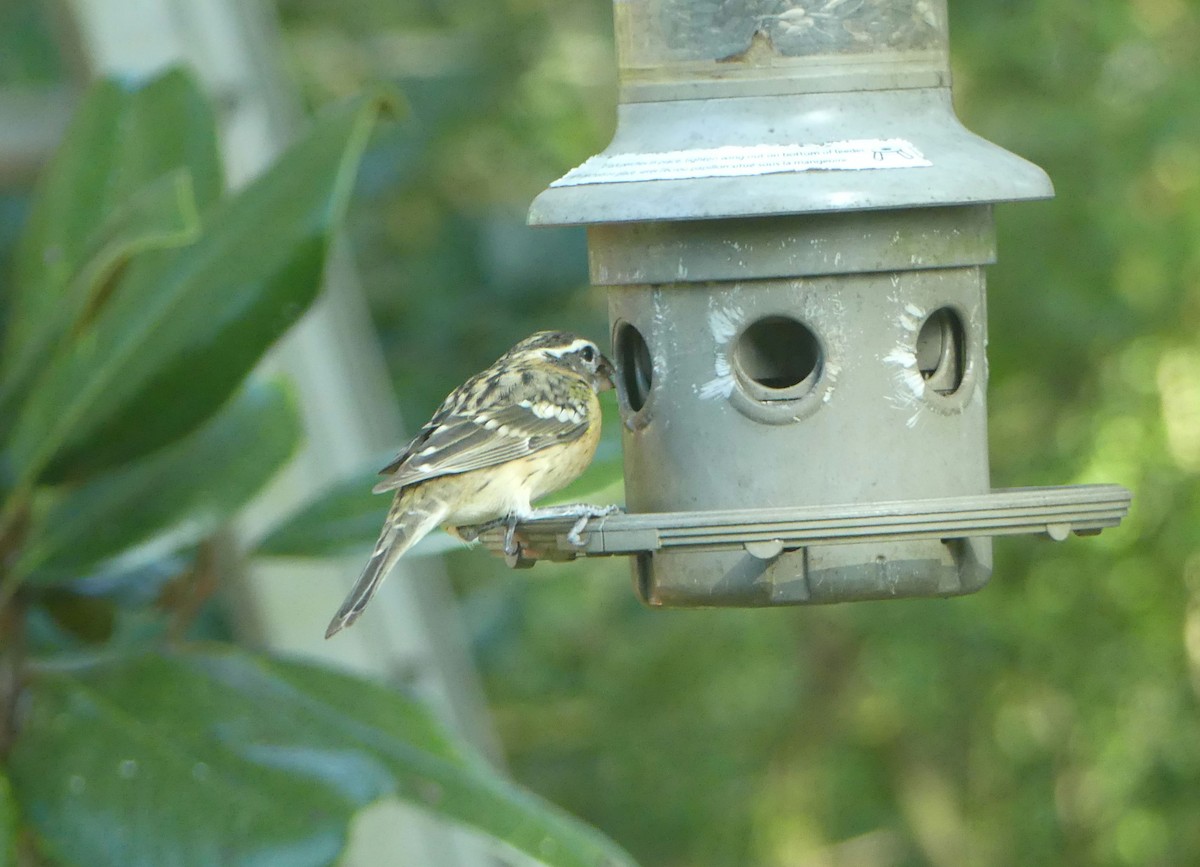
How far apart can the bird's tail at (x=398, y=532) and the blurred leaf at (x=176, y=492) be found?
295 millimetres

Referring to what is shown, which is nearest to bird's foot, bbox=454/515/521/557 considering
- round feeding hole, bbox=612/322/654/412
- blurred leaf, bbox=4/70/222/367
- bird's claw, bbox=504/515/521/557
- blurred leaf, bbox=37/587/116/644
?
bird's claw, bbox=504/515/521/557

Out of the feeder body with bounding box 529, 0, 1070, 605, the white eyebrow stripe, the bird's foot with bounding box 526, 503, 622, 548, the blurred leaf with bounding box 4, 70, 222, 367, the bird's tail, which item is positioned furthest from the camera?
the white eyebrow stripe

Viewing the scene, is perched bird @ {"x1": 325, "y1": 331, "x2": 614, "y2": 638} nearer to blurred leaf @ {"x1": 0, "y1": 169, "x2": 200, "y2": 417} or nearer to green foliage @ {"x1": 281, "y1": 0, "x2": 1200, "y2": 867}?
blurred leaf @ {"x1": 0, "y1": 169, "x2": 200, "y2": 417}

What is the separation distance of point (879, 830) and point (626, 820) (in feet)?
8.71

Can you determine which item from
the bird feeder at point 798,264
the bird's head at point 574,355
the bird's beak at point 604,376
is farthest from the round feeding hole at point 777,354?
the bird's beak at point 604,376

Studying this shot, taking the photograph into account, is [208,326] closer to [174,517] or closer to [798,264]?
[174,517]

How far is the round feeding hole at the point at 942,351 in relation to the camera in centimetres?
379

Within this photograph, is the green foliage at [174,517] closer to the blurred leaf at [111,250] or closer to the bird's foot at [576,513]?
the blurred leaf at [111,250]

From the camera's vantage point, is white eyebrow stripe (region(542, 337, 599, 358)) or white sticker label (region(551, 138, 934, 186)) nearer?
white sticker label (region(551, 138, 934, 186))

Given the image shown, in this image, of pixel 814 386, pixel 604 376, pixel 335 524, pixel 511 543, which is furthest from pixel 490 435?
pixel 814 386

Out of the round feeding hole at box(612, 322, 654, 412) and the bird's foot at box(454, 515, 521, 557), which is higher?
the round feeding hole at box(612, 322, 654, 412)

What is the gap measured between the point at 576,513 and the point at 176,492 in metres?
1.09

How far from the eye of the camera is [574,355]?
14.2ft

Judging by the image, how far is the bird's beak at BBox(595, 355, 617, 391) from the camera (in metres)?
4.20
